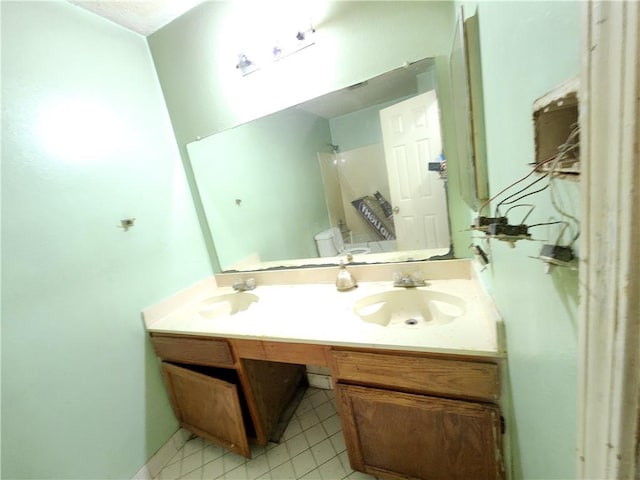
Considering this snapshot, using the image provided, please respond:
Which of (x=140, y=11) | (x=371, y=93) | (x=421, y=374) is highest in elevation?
(x=140, y=11)

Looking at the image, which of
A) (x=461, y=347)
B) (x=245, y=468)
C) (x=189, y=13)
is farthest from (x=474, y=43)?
(x=245, y=468)

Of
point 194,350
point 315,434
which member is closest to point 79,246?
point 194,350

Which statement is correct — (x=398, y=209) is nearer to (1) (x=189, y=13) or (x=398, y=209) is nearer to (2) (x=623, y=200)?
(2) (x=623, y=200)

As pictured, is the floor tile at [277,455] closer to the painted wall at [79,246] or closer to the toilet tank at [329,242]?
the painted wall at [79,246]

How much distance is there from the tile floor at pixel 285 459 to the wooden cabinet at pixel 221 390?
91 mm

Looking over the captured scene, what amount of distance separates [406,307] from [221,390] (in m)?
0.91

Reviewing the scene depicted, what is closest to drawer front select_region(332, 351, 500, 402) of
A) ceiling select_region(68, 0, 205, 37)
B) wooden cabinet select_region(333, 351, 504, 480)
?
wooden cabinet select_region(333, 351, 504, 480)

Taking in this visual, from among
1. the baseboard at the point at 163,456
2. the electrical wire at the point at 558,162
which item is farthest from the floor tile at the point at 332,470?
the electrical wire at the point at 558,162

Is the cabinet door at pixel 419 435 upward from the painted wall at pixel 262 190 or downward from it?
downward

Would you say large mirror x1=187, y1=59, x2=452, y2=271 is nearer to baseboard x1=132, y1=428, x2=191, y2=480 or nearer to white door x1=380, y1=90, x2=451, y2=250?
white door x1=380, y1=90, x2=451, y2=250

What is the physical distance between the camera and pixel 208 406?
3.99 feet

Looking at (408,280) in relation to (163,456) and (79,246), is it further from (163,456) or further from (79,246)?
(163,456)

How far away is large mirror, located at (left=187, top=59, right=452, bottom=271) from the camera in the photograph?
1.13 m

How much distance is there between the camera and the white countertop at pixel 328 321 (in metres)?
0.77
